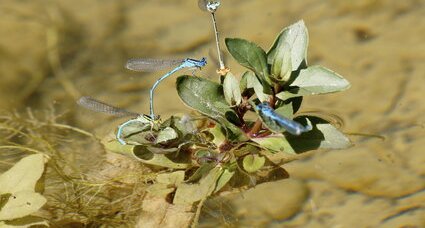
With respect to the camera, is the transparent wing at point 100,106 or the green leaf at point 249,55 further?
the transparent wing at point 100,106

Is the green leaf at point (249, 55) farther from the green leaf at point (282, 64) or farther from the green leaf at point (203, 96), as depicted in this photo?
the green leaf at point (203, 96)

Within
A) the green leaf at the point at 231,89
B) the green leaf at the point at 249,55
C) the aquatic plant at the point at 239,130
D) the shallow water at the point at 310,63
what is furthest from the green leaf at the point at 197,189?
the green leaf at the point at 249,55

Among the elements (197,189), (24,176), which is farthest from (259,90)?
(24,176)

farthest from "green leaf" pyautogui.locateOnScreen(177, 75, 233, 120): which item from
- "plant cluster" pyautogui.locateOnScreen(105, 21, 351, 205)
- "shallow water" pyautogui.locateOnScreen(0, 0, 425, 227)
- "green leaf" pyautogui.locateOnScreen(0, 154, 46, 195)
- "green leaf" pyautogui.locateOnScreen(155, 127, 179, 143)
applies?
"green leaf" pyautogui.locateOnScreen(0, 154, 46, 195)

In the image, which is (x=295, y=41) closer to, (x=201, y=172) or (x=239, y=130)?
(x=239, y=130)

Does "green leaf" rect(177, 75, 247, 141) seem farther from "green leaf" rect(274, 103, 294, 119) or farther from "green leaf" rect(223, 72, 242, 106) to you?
"green leaf" rect(274, 103, 294, 119)
